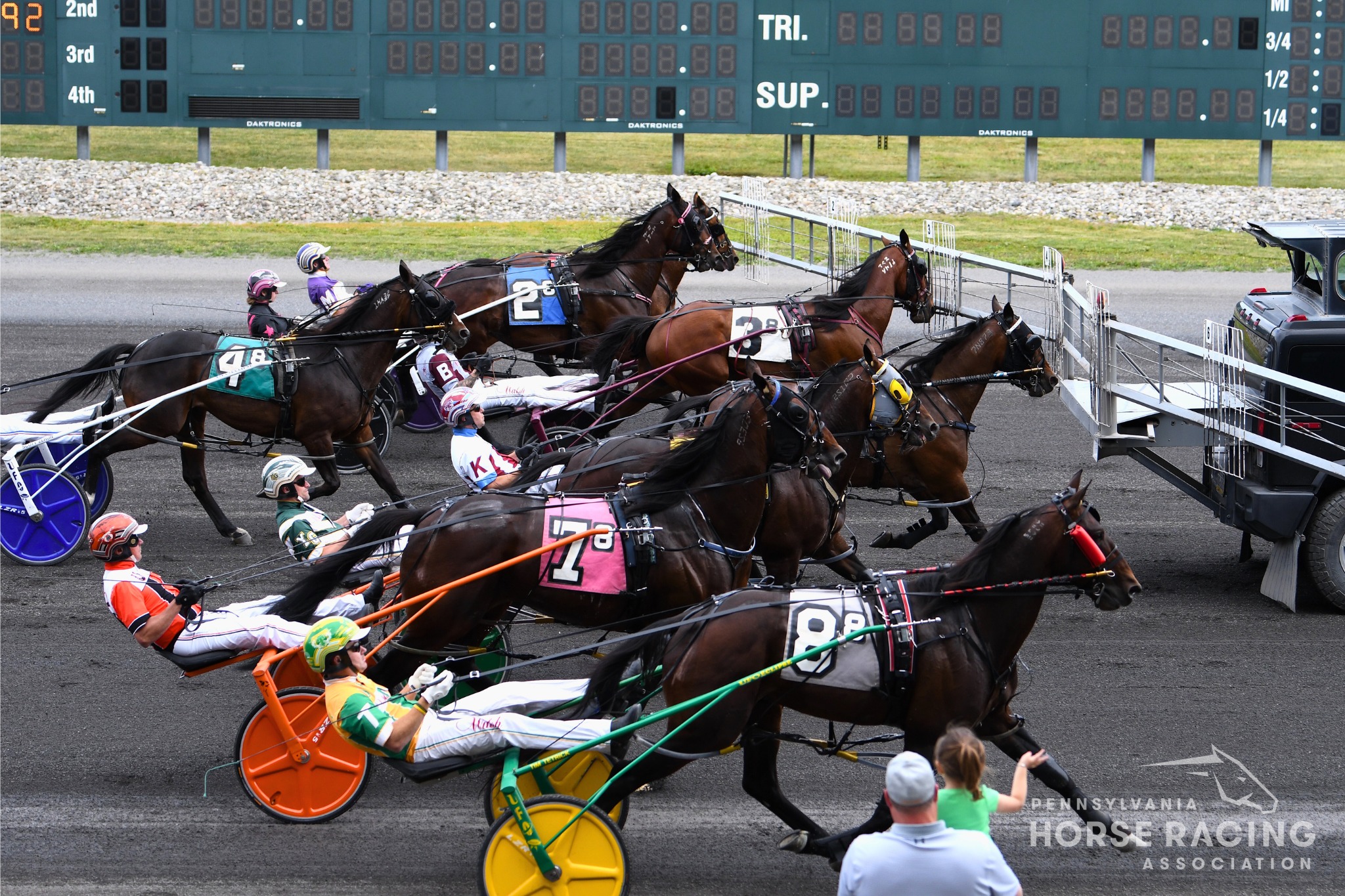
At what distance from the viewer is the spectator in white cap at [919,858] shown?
410 centimetres

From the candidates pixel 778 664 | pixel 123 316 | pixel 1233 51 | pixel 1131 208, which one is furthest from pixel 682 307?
pixel 1131 208

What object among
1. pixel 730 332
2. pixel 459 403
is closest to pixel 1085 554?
pixel 459 403

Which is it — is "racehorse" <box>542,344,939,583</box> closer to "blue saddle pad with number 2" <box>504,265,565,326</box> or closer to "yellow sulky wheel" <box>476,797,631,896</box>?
"yellow sulky wheel" <box>476,797,631,896</box>

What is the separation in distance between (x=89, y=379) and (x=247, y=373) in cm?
123

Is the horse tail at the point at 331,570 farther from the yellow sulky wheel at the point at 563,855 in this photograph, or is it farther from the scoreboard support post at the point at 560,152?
the scoreboard support post at the point at 560,152

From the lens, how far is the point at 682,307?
38.4 feet

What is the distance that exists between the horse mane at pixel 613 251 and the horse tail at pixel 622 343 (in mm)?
1184

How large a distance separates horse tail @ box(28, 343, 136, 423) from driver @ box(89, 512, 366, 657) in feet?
13.0

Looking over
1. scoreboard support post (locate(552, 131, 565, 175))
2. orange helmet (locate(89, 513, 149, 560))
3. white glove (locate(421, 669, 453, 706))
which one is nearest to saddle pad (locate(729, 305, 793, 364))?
orange helmet (locate(89, 513, 149, 560))

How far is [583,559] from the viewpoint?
21.4 ft

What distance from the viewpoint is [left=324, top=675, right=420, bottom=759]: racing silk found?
5461 millimetres

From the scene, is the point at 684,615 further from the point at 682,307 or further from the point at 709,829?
the point at 682,307

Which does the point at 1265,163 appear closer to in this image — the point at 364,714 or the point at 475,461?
the point at 475,461

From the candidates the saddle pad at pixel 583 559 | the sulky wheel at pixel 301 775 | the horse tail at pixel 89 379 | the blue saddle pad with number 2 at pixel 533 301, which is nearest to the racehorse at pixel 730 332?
the blue saddle pad with number 2 at pixel 533 301
